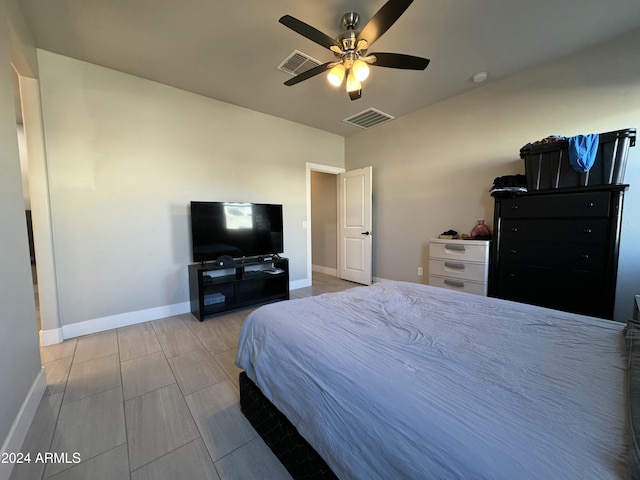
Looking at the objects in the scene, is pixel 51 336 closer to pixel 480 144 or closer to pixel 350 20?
pixel 350 20

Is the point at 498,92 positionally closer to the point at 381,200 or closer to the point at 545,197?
the point at 545,197

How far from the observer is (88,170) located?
8.13 ft

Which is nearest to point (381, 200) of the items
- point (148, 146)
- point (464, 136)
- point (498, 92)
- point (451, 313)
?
point (464, 136)

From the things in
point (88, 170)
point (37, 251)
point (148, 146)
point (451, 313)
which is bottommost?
point (451, 313)

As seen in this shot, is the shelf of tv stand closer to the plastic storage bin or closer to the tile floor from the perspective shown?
the tile floor

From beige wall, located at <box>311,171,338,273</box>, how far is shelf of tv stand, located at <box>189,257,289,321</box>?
1752mm

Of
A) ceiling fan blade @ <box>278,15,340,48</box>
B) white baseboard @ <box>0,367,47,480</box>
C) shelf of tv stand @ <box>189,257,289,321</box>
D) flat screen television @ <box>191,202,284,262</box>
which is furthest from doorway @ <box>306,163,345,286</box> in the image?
white baseboard @ <box>0,367,47,480</box>

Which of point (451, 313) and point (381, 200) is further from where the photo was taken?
point (381, 200)

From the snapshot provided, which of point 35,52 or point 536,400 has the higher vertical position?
point 35,52

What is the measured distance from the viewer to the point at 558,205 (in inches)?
87.3

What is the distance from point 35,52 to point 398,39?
3234 mm

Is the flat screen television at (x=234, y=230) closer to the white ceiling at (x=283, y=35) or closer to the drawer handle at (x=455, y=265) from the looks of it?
the white ceiling at (x=283, y=35)

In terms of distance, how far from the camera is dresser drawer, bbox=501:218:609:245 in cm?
204

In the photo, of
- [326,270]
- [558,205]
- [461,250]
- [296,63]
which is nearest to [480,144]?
[558,205]
